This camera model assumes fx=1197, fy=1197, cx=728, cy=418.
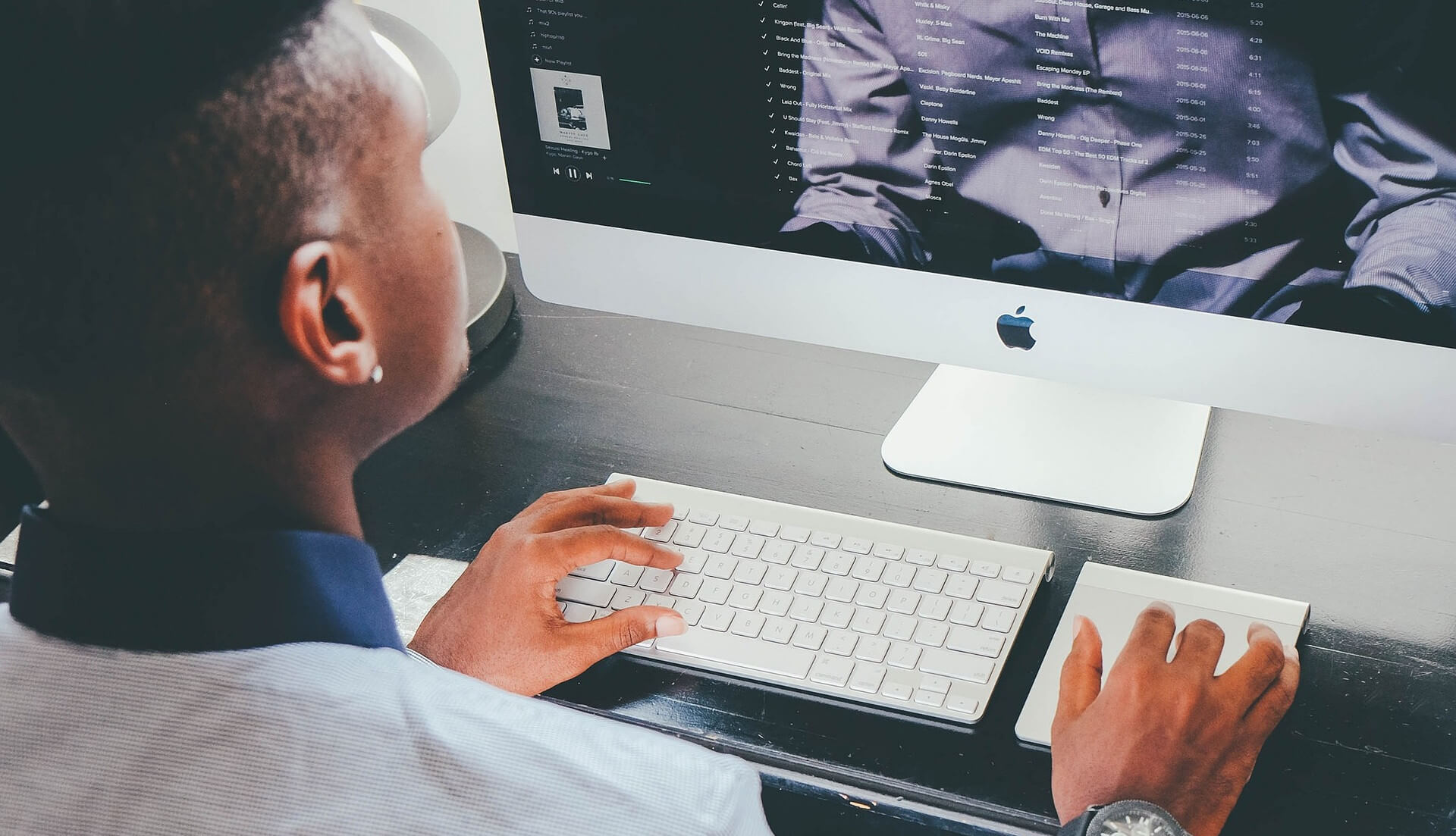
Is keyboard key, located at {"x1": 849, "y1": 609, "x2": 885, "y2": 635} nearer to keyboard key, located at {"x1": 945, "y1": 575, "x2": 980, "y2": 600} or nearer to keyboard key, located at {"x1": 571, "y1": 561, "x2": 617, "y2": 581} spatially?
keyboard key, located at {"x1": 945, "y1": 575, "x2": 980, "y2": 600}

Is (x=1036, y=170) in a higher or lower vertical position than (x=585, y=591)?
higher

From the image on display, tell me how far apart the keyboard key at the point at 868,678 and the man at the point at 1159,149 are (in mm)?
299

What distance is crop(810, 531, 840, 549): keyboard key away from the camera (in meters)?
0.86

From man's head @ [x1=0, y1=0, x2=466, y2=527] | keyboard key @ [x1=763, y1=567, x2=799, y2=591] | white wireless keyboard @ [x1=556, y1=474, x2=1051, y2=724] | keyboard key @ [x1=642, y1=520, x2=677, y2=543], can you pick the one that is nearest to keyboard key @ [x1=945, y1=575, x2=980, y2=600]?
white wireless keyboard @ [x1=556, y1=474, x2=1051, y2=724]

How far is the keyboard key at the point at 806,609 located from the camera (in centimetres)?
81

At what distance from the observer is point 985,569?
833 millimetres

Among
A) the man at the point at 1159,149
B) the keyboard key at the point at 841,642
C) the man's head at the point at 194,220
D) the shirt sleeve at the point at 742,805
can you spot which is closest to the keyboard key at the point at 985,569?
the keyboard key at the point at 841,642

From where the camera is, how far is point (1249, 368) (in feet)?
2.72

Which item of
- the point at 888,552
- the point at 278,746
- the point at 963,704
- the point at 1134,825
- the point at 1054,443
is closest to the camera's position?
the point at 278,746

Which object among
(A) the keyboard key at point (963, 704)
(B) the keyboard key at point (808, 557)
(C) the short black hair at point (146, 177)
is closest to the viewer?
(C) the short black hair at point (146, 177)

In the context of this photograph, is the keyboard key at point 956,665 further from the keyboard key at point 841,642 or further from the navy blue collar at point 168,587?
the navy blue collar at point 168,587

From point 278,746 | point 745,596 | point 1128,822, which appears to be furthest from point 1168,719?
point 278,746

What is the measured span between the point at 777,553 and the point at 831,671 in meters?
0.11

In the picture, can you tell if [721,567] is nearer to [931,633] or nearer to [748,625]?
[748,625]
